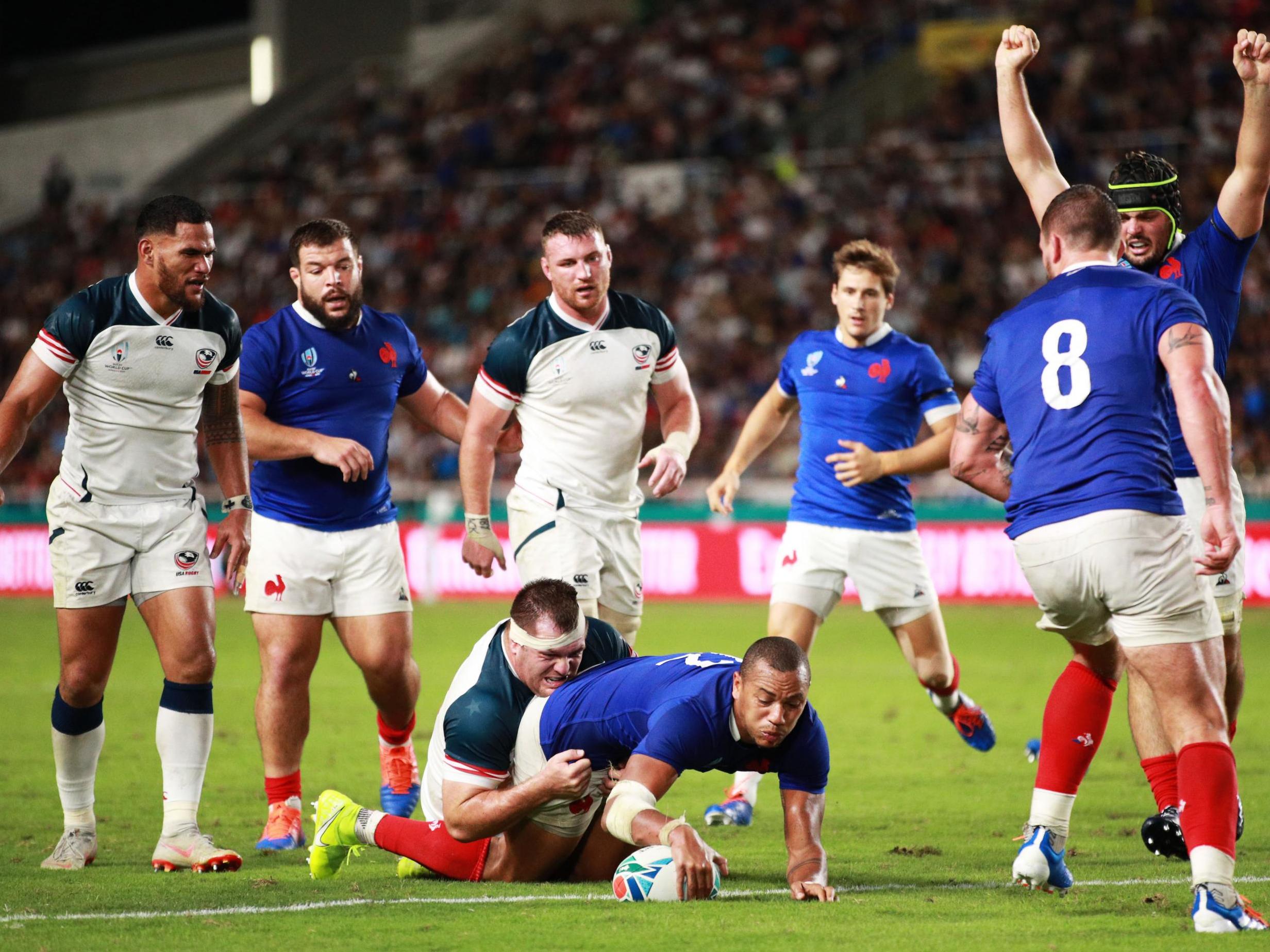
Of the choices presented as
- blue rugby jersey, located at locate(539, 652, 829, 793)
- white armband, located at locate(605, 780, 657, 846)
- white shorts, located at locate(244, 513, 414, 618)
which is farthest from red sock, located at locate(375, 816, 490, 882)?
white shorts, located at locate(244, 513, 414, 618)

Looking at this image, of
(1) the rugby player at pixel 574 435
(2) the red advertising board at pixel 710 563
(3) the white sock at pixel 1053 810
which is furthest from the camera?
(2) the red advertising board at pixel 710 563

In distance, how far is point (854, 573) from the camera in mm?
8016

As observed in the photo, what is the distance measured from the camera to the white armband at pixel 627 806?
5219 millimetres

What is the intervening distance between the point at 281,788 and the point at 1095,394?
3942 mm

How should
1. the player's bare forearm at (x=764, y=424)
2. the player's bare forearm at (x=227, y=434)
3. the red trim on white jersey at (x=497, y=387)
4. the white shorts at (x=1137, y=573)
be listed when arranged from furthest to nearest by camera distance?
1. the player's bare forearm at (x=764, y=424)
2. the red trim on white jersey at (x=497, y=387)
3. the player's bare forearm at (x=227, y=434)
4. the white shorts at (x=1137, y=573)

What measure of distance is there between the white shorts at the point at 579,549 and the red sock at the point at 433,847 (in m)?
1.49

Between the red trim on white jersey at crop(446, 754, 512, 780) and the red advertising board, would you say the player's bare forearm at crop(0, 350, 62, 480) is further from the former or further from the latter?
the red advertising board

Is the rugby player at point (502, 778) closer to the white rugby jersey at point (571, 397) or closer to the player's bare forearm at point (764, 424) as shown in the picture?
the white rugby jersey at point (571, 397)

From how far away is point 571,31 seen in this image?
31922 mm

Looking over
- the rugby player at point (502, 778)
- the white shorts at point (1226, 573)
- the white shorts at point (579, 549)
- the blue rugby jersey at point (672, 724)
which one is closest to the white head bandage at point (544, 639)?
A: the rugby player at point (502, 778)

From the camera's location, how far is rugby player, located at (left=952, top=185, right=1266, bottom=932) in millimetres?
4797

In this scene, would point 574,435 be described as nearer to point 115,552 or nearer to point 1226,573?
point 115,552

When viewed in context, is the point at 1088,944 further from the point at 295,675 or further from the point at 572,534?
the point at 295,675

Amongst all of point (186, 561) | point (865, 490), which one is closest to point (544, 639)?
point (186, 561)
